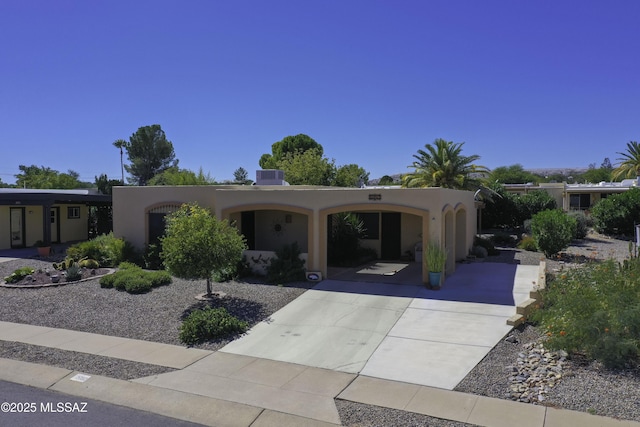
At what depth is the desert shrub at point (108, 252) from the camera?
1852 centimetres

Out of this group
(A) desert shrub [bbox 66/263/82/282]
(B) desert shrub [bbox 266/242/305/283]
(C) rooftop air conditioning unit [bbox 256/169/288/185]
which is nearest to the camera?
(B) desert shrub [bbox 266/242/305/283]

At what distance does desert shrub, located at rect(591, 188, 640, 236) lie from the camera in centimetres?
2767

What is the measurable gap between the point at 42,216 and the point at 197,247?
699 inches

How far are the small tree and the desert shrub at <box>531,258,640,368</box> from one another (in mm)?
7372

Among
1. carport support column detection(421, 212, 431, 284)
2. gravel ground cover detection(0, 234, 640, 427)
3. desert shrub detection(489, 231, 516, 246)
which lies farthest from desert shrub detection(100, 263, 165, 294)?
desert shrub detection(489, 231, 516, 246)

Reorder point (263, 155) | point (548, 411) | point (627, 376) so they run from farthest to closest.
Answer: point (263, 155)
point (627, 376)
point (548, 411)

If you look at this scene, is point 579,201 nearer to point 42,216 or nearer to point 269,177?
point 269,177

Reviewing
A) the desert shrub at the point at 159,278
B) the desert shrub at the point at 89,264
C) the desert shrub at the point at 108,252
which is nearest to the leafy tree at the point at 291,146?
the desert shrub at the point at 108,252

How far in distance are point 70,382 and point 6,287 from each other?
8.94 metres

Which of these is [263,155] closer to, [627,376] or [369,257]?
[369,257]

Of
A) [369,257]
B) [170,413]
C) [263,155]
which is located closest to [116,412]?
[170,413]

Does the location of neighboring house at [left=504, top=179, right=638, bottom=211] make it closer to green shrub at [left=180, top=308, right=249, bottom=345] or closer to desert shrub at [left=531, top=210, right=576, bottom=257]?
desert shrub at [left=531, top=210, right=576, bottom=257]

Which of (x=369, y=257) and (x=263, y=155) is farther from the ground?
(x=263, y=155)

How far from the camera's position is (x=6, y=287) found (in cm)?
1511
